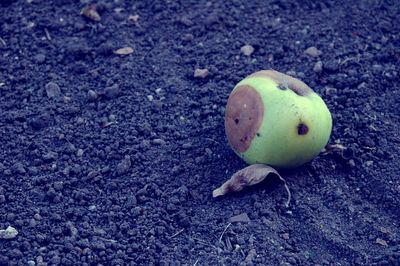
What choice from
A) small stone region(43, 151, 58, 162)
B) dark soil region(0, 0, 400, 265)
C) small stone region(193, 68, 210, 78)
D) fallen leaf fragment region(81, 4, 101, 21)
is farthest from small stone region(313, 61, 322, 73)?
small stone region(43, 151, 58, 162)

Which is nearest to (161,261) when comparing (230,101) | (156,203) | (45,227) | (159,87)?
(156,203)

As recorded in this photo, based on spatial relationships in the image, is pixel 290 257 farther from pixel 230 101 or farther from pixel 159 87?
pixel 159 87

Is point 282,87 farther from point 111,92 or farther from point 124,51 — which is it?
point 124,51

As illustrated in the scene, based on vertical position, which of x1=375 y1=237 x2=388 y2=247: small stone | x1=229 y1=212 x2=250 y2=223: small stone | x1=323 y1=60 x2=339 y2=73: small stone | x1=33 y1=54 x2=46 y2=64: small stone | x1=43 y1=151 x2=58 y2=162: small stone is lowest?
x1=375 y1=237 x2=388 y2=247: small stone

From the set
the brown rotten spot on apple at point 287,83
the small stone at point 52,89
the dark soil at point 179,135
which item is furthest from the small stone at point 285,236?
the small stone at point 52,89

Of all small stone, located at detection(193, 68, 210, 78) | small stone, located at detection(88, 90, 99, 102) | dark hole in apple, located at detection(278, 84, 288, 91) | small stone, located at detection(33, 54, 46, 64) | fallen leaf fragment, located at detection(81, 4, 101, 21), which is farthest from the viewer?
fallen leaf fragment, located at detection(81, 4, 101, 21)

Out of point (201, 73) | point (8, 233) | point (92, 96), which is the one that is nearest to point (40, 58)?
point (92, 96)

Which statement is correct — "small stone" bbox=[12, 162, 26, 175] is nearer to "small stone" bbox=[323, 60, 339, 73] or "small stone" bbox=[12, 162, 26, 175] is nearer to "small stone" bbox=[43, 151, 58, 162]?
"small stone" bbox=[43, 151, 58, 162]
